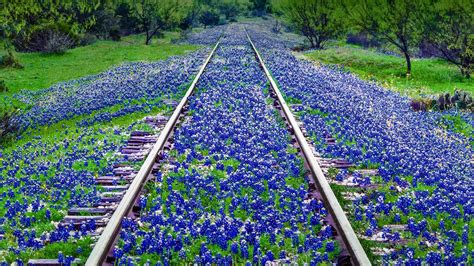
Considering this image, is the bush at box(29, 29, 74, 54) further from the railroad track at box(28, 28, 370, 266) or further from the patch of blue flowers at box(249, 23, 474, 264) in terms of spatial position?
the railroad track at box(28, 28, 370, 266)

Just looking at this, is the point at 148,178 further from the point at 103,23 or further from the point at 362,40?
the point at 362,40

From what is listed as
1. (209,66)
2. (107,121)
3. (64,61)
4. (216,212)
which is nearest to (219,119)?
(107,121)

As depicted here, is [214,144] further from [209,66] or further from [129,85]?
[209,66]

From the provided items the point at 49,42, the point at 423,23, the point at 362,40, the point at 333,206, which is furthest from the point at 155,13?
the point at 333,206

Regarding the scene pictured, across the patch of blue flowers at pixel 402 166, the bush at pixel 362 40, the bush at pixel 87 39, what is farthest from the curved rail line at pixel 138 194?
the bush at pixel 362 40

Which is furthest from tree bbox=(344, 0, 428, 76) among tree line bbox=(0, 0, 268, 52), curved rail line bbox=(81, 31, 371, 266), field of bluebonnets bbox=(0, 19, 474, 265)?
curved rail line bbox=(81, 31, 371, 266)
